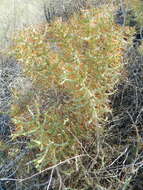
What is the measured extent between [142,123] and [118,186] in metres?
0.50

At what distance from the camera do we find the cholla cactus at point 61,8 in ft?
12.4

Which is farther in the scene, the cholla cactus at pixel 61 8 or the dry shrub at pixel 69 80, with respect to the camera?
the cholla cactus at pixel 61 8

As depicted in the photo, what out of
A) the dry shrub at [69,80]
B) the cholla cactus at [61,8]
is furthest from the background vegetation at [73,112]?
the cholla cactus at [61,8]

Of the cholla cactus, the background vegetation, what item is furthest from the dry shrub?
the cholla cactus

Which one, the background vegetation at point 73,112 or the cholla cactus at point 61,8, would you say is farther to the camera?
the cholla cactus at point 61,8

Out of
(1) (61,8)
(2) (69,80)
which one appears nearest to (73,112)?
(2) (69,80)

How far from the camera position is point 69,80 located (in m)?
1.46

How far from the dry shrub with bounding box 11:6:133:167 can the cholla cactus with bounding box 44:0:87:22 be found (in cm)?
205

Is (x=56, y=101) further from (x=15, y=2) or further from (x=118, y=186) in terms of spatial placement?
(x=15, y=2)

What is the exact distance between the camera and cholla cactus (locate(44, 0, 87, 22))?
3768 mm

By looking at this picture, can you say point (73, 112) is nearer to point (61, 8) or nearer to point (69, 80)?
point (69, 80)

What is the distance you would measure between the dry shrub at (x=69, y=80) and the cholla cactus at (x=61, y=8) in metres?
2.05

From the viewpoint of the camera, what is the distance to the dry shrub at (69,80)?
1503 mm

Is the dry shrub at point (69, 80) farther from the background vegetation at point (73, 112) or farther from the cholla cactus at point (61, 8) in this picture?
the cholla cactus at point (61, 8)
